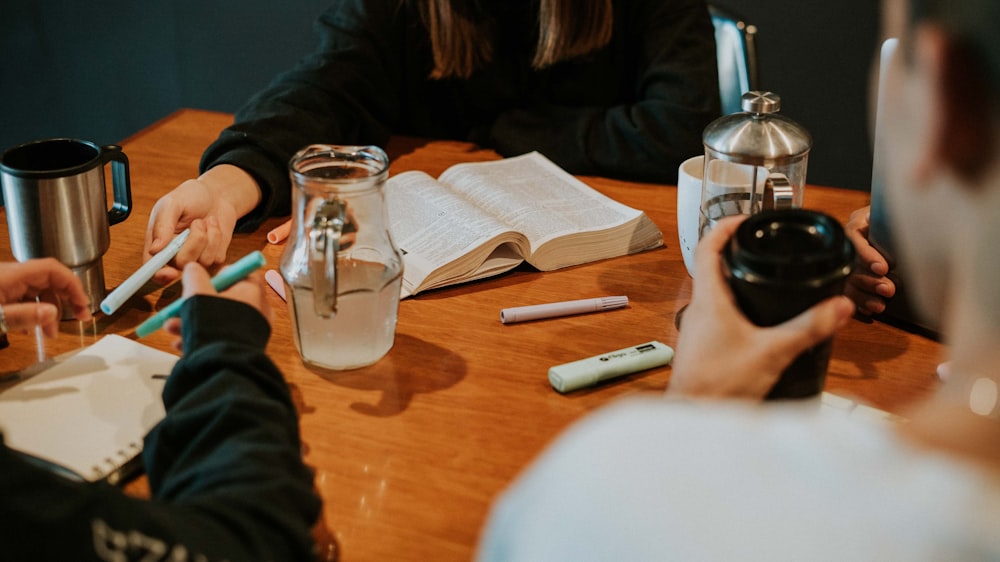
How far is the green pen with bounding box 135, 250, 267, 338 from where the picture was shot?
778 mm

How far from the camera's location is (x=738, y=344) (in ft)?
2.22

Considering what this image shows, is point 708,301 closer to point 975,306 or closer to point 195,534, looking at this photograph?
point 975,306

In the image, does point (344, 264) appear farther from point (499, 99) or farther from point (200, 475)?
point (499, 99)

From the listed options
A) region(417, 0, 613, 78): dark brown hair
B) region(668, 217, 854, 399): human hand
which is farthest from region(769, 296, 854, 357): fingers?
region(417, 0, 613, 78): dark brown hair

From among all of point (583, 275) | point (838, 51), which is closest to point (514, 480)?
point (583, 275)

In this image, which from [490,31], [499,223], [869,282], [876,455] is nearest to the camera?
[876,455]

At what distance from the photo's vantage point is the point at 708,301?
70 centimetres

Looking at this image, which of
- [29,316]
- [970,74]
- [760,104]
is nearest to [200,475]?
[29,316]

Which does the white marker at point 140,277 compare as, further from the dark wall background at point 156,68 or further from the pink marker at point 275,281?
the dark wall background at point 156,68

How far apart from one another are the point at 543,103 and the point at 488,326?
699 mm

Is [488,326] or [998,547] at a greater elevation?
[998,547]

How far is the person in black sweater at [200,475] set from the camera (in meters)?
0.52

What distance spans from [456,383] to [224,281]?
0.75 ft

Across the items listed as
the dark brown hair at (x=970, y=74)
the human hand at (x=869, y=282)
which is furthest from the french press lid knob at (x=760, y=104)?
the dark brown hair at (x=970, y=74)
